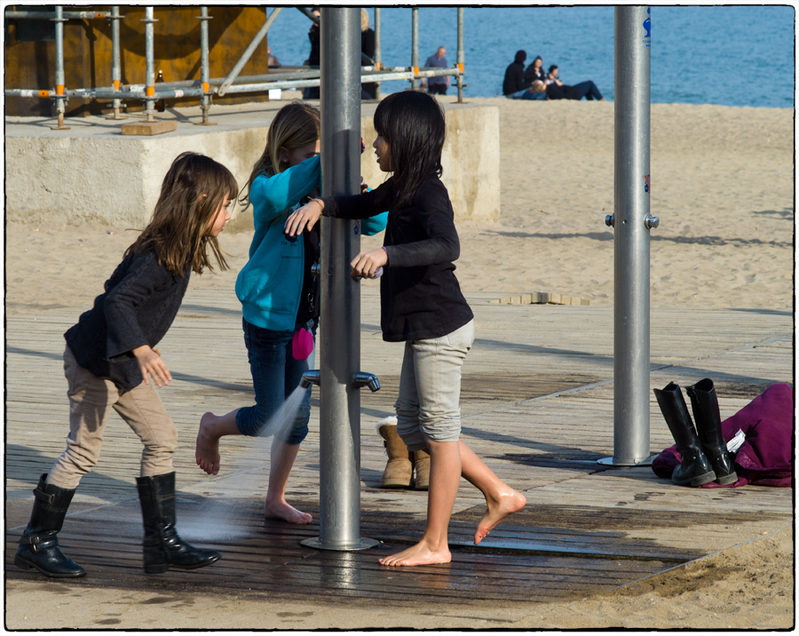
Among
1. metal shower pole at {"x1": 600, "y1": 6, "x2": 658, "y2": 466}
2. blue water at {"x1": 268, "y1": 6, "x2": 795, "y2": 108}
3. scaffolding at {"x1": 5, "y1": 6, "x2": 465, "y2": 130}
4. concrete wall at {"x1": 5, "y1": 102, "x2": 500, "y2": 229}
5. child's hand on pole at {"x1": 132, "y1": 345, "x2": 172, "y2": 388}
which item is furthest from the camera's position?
blue water at {"x1": 268, "y1": 6, "x2": 795, "y2": 108}

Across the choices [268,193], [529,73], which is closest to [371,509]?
[268,193]

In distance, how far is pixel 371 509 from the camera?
4.66 meters

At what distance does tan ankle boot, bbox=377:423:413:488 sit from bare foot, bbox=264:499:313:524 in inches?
23.4

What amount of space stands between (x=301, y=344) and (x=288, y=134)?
78cm

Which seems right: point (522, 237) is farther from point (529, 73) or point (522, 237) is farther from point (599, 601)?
point (529, 73)

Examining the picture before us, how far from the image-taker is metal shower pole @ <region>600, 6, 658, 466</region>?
527 centimetres

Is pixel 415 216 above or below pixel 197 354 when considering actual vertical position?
above

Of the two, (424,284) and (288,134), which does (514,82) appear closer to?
(288,134)

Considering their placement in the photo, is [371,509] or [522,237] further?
[522,237]

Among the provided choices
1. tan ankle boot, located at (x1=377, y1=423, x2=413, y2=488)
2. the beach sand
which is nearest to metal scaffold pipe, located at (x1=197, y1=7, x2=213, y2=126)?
the beach sand

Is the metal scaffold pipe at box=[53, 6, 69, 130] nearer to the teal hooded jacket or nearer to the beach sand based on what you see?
the beach sand

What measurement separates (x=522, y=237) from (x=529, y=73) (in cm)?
2228

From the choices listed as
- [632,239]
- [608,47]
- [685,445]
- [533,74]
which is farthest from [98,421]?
[608,47]

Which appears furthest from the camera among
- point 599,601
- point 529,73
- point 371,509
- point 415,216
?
point 529,73
